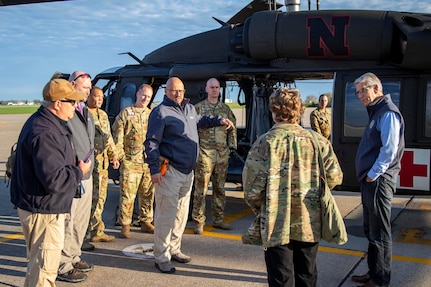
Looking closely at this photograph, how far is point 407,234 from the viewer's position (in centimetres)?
575

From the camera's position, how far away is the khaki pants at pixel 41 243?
9.80 ft

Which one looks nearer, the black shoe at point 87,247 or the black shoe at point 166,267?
the black shoe at point 166,267

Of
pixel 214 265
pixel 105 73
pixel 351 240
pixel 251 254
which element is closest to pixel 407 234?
pixel 351 240

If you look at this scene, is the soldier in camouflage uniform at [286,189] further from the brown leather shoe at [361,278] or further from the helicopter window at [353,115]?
the helicopter window at [353,115]

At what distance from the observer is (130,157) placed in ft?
18.5

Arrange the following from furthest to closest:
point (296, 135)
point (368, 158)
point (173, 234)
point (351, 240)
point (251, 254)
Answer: point (351, 240)
point (251, 254)
point (173, 234)
point (368, 158)
point (296, 135)

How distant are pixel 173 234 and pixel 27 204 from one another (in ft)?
6.21

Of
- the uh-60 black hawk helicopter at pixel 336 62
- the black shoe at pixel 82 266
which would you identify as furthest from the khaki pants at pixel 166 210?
the uh-60 black hawk helicopter at pixel 336 62

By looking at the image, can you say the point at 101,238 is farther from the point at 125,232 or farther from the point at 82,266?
the point at 82,266

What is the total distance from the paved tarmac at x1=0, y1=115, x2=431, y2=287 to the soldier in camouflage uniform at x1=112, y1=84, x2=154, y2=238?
37 centimetres

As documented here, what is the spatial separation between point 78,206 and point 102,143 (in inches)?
40.5

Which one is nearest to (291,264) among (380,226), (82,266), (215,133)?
(380,226)

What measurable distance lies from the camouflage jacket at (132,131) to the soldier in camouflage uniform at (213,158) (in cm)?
77

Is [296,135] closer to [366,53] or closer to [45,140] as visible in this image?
[45,140]
